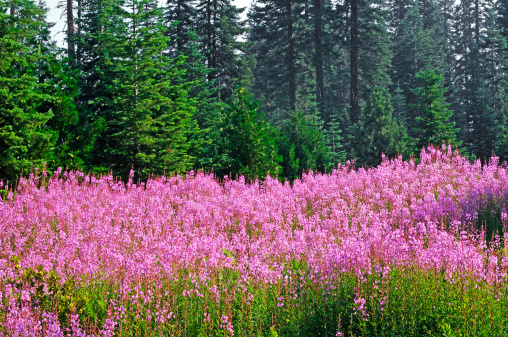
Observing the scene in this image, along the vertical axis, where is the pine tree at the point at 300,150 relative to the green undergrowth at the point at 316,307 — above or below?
above

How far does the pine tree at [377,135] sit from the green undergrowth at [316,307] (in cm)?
1509

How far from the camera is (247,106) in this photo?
15242 millimetres

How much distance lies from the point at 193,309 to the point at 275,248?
1.91 metres

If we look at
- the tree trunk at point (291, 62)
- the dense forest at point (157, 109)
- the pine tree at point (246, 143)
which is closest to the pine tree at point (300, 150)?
the dense forest at point (157, 109)

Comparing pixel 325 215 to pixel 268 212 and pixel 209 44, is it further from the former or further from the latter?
pixel 209 44

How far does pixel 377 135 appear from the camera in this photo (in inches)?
791

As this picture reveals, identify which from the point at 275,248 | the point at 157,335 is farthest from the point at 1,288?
the point at 275,248

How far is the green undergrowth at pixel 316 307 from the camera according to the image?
4461 mm

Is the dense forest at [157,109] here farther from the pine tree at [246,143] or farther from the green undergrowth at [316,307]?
the green undergrowth at [316,307]

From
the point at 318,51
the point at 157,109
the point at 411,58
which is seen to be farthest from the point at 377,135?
the point at 411,58

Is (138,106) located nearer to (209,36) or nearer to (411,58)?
(209,36)

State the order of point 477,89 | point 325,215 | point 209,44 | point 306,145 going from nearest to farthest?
point 325,215
point 306,145
point 209,44
point 477,89

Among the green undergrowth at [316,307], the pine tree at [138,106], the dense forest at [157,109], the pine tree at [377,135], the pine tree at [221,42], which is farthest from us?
the pine tree at [221,42]

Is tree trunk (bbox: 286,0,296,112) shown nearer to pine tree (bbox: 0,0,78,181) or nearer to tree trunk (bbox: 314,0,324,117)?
tree trunk (bbox: 314,0,324,117)
